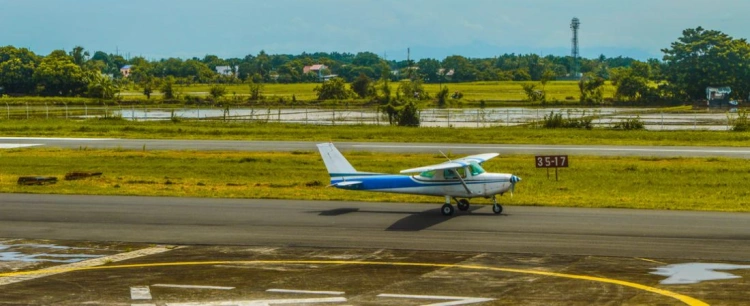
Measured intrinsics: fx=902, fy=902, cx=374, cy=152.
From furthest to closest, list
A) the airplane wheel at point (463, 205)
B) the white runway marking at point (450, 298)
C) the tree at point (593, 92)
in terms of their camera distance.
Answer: the tree at point (593, 92) < the airplane wheel at point (463, 205) < the white runway marking at point (450, 298)

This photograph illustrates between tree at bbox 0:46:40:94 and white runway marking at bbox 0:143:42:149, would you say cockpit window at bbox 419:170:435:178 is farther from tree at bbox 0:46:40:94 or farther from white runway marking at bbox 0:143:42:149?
tree at bbox 0:46:40:94

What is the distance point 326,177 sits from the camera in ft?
165

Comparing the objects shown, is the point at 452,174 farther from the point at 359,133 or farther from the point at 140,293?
the point at 359,133

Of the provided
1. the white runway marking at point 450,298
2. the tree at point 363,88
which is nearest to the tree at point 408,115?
Answer: the tree at point 363,88

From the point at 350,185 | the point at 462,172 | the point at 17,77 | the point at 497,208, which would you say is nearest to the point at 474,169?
the point at 462,172

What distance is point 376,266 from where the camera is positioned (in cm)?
2705

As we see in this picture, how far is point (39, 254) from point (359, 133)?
53.2 metres

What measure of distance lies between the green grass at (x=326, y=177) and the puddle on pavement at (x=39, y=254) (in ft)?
42.8

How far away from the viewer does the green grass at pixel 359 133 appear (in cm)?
7325

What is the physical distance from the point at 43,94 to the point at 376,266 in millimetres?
151644

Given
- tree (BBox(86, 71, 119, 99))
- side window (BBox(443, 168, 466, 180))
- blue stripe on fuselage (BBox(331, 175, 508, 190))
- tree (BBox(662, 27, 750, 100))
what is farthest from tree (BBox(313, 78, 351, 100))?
side window (BBox(443, 168, 466, 180))

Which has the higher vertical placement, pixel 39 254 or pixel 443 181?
pixel 443 181

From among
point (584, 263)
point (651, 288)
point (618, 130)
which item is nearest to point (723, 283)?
point (651, 288)

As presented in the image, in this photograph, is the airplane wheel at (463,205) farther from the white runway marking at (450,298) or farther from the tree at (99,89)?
the tree at (99,89)
